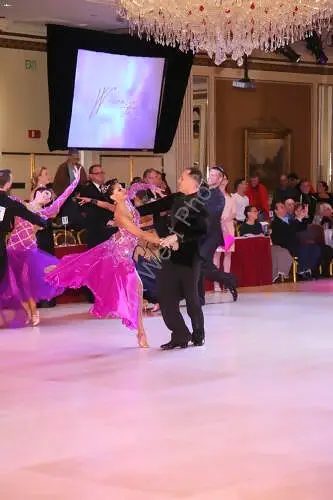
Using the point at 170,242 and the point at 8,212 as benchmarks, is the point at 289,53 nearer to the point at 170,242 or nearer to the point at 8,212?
the point at 8,212

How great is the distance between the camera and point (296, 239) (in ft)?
50.0

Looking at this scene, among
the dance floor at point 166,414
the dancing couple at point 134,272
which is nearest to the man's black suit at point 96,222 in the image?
the dance floor at point 166,414

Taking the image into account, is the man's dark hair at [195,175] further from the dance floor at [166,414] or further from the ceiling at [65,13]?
the ceiling at [65,13]

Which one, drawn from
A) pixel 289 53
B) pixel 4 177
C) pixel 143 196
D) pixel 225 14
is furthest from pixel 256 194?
pixel 4 177

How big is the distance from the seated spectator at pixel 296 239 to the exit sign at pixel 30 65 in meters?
4.00

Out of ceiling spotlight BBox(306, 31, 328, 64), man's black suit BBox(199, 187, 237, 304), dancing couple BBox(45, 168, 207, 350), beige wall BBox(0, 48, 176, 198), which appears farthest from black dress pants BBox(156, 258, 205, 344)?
ceiling spotlight BBox(306, 31, 328, 64)

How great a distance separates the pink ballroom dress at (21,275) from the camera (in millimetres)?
10422

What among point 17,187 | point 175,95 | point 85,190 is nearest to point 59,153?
point 17,187

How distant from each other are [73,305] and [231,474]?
7.43m

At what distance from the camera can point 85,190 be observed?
40.2ft

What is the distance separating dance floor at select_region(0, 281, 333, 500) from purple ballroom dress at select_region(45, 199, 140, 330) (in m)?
0.32

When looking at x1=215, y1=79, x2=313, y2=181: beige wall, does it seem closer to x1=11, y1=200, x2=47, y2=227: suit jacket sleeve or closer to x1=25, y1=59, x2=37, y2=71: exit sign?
x1=25, y1=59, x2=37, y2=71: exit sign

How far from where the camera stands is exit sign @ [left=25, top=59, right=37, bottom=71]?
1595 cm

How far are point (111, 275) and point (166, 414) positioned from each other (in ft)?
9.60
